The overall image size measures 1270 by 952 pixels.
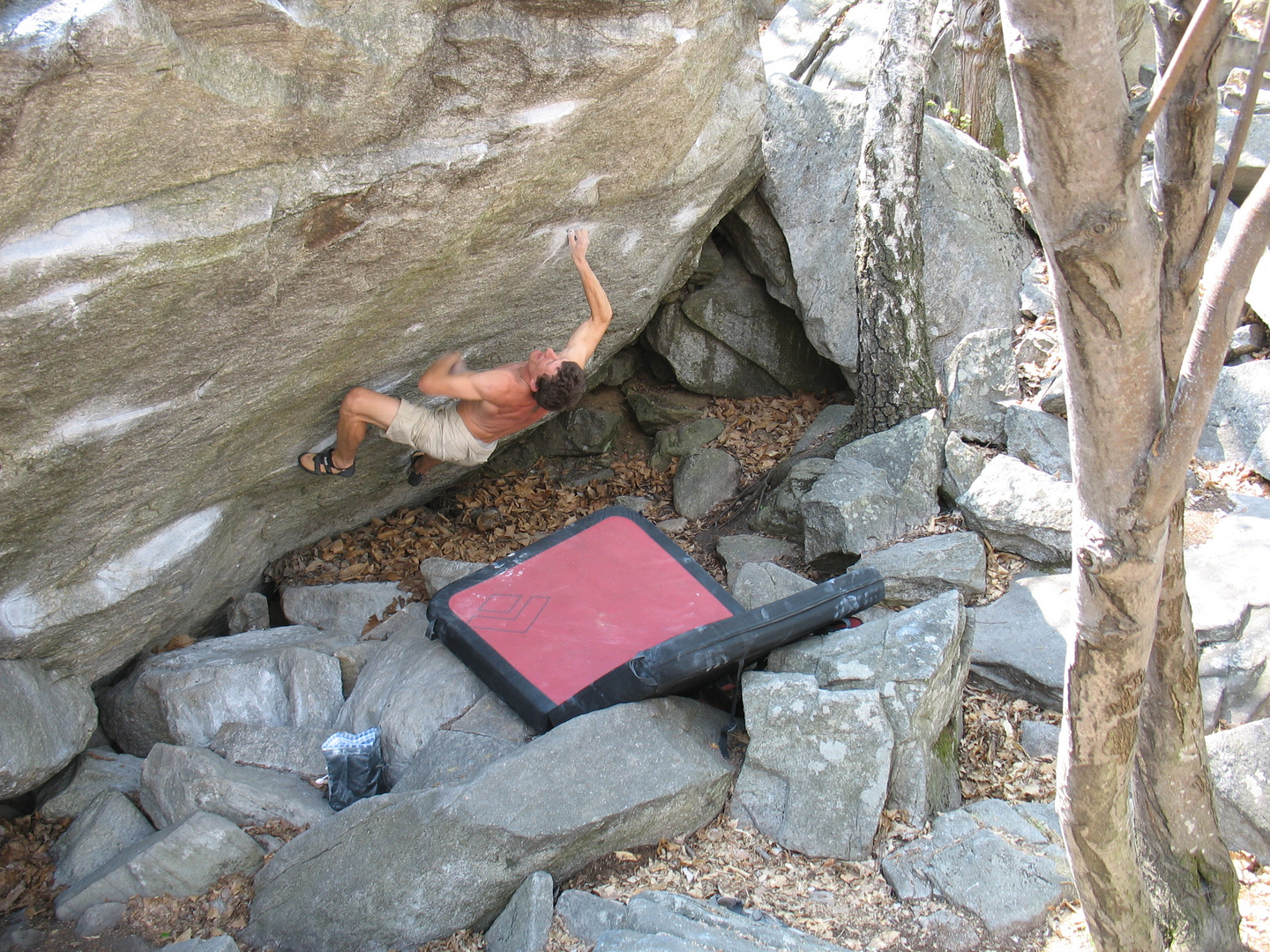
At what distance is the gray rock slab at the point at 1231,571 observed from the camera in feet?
15.7

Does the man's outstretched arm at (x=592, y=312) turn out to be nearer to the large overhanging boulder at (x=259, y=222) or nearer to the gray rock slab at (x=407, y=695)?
the large overhanging boulder at (x=259, y=222)

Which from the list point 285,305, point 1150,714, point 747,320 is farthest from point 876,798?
point 747,320

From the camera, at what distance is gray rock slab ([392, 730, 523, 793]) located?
13.9 feet

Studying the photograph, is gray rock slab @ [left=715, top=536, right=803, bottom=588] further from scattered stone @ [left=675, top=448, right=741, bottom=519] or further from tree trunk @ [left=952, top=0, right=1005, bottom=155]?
tree trunk @ [left=952, top=0, right=1005, bottom=155]

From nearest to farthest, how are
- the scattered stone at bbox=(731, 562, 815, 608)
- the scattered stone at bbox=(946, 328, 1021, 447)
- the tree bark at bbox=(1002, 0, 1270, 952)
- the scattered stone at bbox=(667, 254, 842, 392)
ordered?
the tree bark at bbox=(1002, 0, 1270, 952) < the scattered stone at bbox=(731, 562, 815, 608) < the scattered stone at bbox=(946, 328, 1021, 447) < the scattered stone at bbox=(667, 254, 842, 392)

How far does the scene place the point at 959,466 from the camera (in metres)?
6.17

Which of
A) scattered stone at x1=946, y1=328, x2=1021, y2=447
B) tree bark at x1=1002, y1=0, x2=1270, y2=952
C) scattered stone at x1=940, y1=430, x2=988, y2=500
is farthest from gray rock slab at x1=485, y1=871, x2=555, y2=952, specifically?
scattered stone at x1=946, y1=328, x2=1021, y2=447

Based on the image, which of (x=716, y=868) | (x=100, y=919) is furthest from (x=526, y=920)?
(x=100, y=919)

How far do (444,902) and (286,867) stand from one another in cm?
78

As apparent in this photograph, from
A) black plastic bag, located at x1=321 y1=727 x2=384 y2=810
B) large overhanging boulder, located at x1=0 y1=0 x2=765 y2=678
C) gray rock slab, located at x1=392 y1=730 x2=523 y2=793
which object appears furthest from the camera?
black plastic bag, located at x1=321 y1=727 x2=384 y2=810

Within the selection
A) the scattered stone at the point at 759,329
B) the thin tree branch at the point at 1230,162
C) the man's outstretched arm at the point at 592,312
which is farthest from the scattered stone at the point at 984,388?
the thin tree branch at the point at 1230,162

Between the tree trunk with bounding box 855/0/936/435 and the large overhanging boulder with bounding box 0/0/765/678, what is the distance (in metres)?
1.12

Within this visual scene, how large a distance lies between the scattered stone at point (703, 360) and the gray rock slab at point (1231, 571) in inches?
151

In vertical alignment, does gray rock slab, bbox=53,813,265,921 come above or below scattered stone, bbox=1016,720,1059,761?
above
